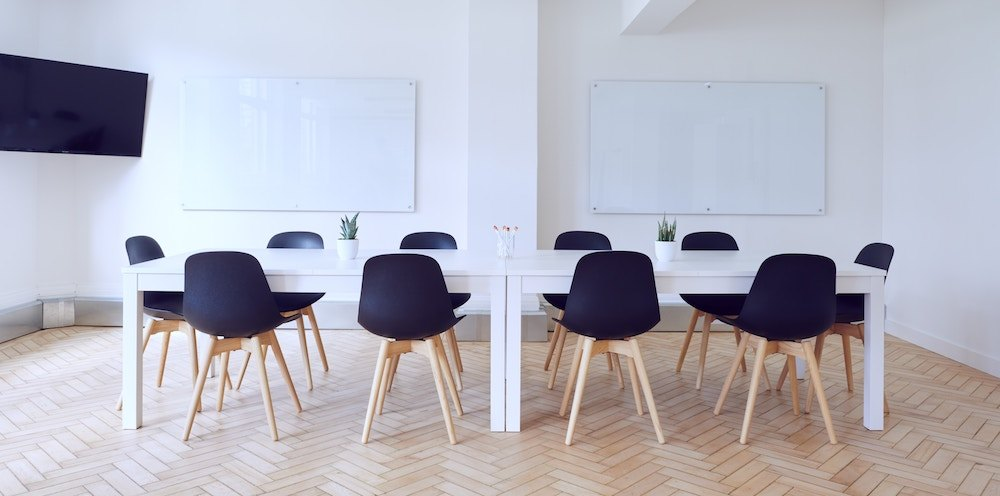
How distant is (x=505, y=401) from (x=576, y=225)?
9.16 feet

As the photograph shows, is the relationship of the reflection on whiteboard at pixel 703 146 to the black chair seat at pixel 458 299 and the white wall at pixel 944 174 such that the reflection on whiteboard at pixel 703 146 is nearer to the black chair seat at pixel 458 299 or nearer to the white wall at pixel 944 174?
the white wall at pixel 944 174

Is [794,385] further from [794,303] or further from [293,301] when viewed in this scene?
[293,301]

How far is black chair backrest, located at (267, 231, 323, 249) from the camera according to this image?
4.22 meters

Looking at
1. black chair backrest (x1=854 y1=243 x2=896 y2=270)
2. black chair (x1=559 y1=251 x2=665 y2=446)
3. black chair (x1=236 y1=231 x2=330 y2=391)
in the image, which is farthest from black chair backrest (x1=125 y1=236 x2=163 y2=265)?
black chair backrest (x1=854 y1=243 x2=896 y2=270)

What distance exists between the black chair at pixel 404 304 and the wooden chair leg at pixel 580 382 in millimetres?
539

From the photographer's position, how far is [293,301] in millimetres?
3584

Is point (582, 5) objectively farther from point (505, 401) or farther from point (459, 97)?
point (505, 401)

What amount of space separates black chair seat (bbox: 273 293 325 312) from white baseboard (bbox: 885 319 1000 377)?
14.4 ft

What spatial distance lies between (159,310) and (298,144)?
7.88 ft

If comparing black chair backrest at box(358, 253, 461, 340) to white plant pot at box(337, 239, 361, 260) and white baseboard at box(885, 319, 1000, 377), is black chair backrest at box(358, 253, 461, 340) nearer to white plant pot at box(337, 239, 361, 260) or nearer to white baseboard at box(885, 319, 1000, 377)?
white plant pot at box(337, 239, 361, 260)

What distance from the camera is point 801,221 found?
5.56 metres

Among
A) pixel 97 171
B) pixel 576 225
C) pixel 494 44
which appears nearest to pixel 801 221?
pixel 576 225

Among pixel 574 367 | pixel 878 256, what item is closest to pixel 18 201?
pixel 574 367

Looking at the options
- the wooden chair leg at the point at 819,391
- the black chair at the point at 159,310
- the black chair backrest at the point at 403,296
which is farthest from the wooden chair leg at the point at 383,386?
the wooden chair leg at the point at 819,391
